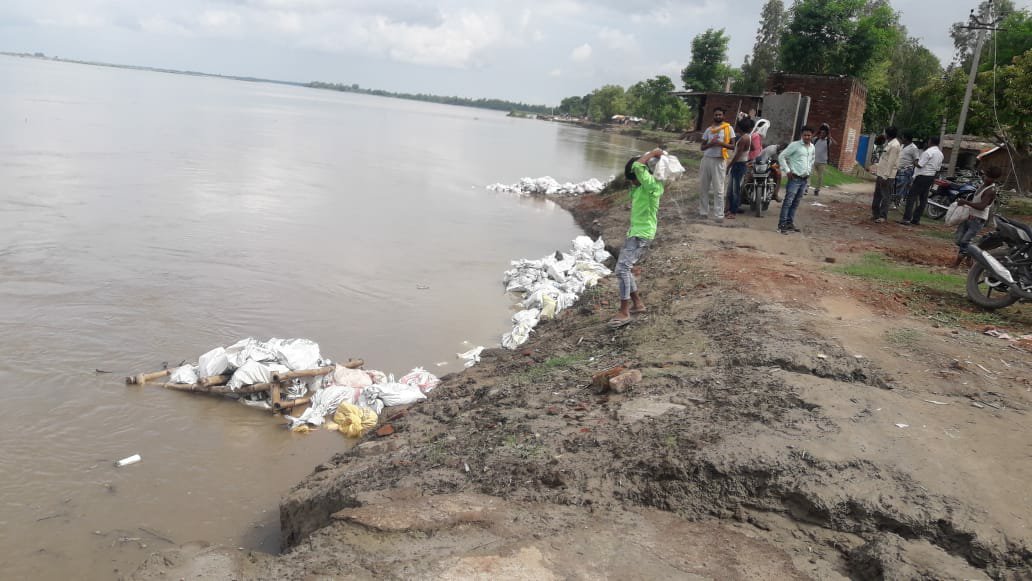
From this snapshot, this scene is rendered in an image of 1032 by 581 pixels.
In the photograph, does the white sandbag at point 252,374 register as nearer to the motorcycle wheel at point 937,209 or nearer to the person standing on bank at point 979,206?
the person standing on bank at point 979,206

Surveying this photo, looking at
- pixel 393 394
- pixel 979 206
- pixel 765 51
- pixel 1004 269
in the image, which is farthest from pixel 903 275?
pixel 765 51

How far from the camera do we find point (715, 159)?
10453 mm

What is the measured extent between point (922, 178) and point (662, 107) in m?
62.8

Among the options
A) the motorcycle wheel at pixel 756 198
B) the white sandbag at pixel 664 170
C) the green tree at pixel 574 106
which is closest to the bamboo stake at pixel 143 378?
the white sandbag at pixel 664 170

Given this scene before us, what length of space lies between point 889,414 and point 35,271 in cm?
1042

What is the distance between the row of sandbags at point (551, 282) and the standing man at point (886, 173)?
16.1 feet

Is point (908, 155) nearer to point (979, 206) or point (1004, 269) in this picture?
point (979, 206)

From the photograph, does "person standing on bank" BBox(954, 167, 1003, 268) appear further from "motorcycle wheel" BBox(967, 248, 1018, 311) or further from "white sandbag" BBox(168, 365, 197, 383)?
"white sandbag" BBox(168, 365, 197, 383)

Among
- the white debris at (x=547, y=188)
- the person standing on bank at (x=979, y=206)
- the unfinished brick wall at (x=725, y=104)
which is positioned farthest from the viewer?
the unfinished brick wall at (x=725, y=104)

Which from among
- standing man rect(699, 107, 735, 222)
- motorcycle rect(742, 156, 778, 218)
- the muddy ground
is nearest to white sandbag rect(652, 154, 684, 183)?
the muddy ground

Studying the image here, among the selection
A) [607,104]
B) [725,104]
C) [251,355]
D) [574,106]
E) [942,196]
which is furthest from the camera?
[574,106]

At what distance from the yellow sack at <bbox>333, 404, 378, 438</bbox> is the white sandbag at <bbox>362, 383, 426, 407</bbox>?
18cm

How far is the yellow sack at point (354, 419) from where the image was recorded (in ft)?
19.4

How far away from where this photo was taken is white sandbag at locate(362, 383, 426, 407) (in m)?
6.29
